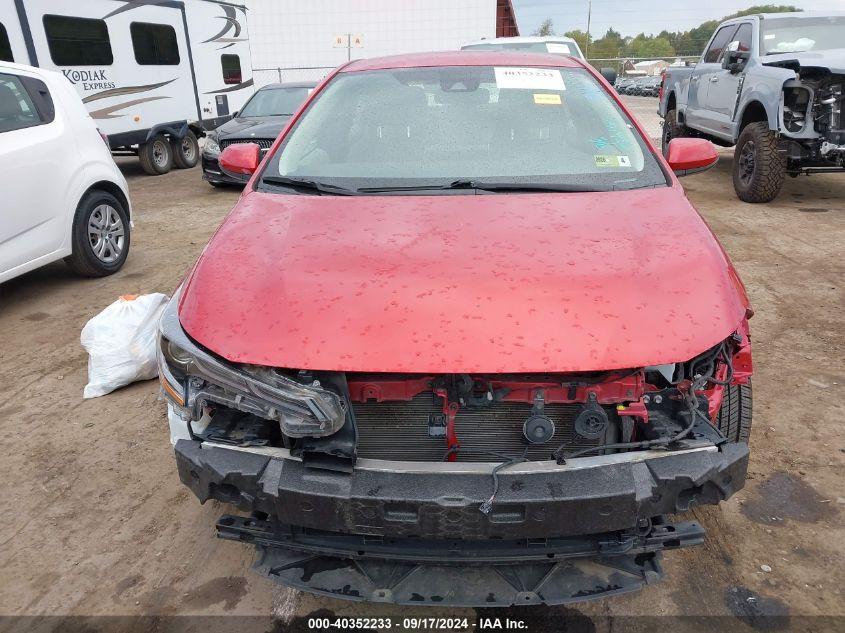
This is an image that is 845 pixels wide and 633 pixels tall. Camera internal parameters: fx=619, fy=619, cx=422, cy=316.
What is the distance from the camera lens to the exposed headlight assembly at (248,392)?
1694 mm

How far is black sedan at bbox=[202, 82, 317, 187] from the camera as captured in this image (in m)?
8.57

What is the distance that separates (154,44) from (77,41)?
175 cm

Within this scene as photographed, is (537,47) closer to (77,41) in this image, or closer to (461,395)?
(77,41)

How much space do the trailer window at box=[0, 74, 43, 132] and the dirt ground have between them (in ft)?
4.62

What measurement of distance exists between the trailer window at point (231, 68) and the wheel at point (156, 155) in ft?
8.04

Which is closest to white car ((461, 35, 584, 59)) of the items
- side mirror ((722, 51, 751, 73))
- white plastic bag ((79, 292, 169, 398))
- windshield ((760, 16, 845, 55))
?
side mirror ((722, 51, 751, 73))

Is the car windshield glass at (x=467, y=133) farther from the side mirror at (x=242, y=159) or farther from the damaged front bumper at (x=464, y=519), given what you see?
the damaged front bumper at (x=464, y=519)

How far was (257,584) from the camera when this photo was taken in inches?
87.0

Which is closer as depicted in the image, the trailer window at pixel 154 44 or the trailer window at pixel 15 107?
the trailer window at pixel 15 107

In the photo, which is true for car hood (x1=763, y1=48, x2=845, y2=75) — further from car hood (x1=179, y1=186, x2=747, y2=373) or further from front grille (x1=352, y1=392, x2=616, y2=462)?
front grille (x1=352, y1=392, x2=616, y2=462)

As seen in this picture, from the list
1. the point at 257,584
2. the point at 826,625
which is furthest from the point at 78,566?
the point at 826,625

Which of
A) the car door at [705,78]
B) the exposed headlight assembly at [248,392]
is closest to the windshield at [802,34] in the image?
the car door at [705,78]

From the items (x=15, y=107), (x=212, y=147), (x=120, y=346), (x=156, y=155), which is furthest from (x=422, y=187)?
(x=156, y=155)

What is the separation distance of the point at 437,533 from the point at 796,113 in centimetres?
690
